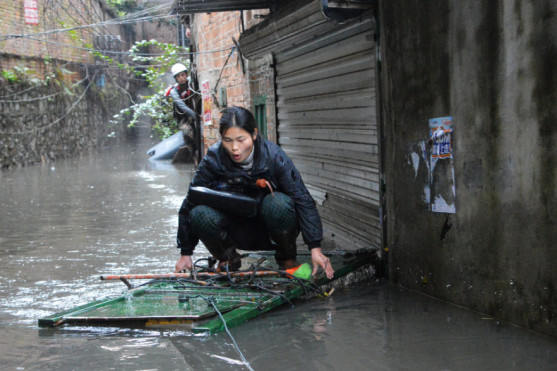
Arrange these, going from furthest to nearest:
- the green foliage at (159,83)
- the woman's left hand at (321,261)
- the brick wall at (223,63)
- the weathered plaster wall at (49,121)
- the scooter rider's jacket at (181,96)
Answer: the weathered plaster wall at (49,121) → the green foliage at (159,83) → the scooter rider's jacket at (181,96) → the brick wall at (223,63) → the woman's left hand at (321,261)

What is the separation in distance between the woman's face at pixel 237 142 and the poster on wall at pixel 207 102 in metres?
8.35

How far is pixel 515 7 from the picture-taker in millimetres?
3076

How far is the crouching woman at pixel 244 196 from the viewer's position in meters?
4.14

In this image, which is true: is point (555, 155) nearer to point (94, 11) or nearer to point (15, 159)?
point (15, 159)

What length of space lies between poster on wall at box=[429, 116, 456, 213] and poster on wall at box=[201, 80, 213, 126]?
887cm

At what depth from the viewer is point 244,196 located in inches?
167

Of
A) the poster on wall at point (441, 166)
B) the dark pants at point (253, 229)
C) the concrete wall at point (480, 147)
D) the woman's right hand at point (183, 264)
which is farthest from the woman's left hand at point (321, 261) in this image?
the woman's right hand at point (183, 264)

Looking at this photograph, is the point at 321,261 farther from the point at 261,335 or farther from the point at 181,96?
the point at 181,96

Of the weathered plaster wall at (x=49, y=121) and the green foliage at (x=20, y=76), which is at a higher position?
the green foliage at (x=20, y=76)

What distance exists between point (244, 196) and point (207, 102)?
29.1 ft

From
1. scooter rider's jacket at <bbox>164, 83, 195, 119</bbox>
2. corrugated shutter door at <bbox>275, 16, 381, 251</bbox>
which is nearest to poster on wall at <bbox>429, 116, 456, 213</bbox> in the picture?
corrugated shutter door at <bbox>275, 16, 381, 251</bbox>

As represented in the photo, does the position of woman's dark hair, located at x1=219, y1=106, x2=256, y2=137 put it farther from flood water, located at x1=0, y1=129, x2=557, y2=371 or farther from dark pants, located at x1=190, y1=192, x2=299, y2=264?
flood water, located at x1=0, y1=129, x2=557, y2=371

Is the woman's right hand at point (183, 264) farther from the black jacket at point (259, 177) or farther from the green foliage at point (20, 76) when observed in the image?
the green foliage at point (20, 76)

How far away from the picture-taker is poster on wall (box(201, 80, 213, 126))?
41.2ft
